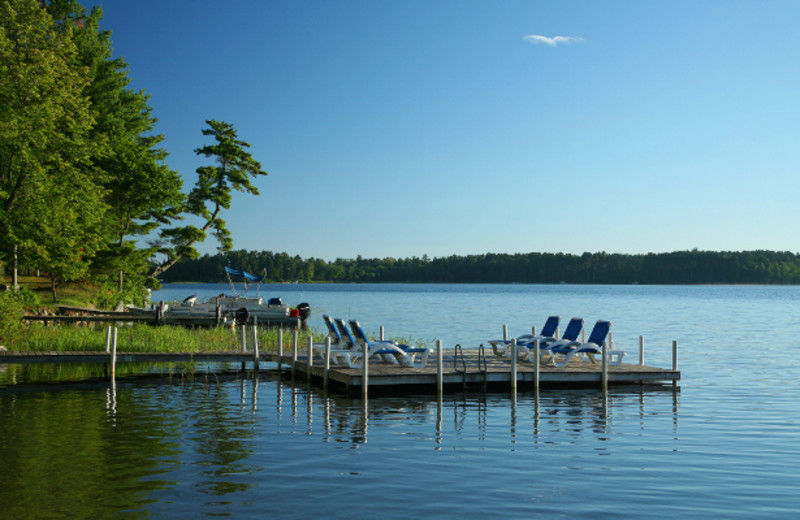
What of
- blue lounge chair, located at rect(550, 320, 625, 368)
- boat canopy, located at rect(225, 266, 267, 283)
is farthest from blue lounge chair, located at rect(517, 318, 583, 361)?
boat canopy, located at rect(225, 266, 267, 283)

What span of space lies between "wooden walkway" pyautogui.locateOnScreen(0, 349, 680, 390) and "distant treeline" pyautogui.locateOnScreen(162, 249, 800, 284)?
12905 cm

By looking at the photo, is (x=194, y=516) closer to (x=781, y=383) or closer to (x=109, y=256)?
(x=781, y=383)

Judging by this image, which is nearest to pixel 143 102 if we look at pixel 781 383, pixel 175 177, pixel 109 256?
pixel 175 177

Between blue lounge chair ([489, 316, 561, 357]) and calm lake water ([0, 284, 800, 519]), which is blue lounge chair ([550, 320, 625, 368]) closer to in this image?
blue lounge chair ([489, 316, 561, 357])

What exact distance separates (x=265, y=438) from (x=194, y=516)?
4770 millimetres

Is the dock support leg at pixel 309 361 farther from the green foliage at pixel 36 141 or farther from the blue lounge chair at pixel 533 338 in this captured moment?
the green foliage at pixel 36 141

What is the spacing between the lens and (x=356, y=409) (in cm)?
1719

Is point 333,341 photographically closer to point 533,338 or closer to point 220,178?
point 533,338

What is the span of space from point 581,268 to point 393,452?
176641 millimetres

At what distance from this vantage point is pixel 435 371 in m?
19.3

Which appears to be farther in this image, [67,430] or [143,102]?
[143,102]

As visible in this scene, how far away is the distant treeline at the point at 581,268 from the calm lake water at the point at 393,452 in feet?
437

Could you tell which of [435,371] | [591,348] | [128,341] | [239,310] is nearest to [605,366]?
[591,348]

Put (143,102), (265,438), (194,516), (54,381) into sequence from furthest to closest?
(143,102)
(54,381)
(265,438)
(194,516)
